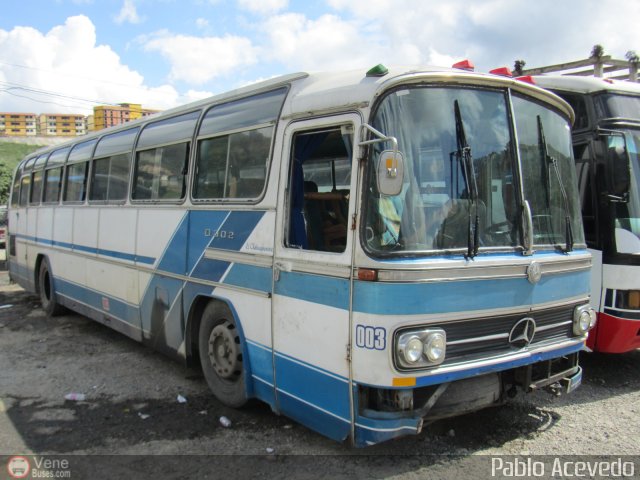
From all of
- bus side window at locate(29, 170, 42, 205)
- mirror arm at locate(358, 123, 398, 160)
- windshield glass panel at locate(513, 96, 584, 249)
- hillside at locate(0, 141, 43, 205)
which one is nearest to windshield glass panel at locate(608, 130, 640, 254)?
windshield glass panel at locate(513, 96, 584, 249)

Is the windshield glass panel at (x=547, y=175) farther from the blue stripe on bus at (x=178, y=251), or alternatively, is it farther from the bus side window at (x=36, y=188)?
the bus side window at (x=36, y=188)

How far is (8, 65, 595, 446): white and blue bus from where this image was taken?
3.48 metres

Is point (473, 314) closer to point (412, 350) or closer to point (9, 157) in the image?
point (412, 350)

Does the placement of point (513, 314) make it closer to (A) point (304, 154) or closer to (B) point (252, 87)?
(A) point (304, 154)

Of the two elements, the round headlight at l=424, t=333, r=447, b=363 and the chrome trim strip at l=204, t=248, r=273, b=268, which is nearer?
the round headlight at l=424, t=333, r=447, b=363

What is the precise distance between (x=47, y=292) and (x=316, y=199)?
7332mm

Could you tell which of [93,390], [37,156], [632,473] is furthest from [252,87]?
[37,156]

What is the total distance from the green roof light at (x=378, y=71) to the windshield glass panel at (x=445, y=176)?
0.18 meters

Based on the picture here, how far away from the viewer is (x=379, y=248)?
3453mm

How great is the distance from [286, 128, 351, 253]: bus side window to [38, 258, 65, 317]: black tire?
666 centimetres

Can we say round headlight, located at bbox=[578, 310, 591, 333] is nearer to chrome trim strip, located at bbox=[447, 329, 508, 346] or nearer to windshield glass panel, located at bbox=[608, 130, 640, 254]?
chrome trim strip, located at bbox=[447, 329, 508, 346]

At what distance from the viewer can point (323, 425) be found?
3.84 metres

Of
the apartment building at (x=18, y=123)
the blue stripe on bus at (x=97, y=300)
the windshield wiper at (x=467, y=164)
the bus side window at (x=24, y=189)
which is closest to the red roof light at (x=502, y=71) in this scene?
the windshield wiper at (x=467, y=164)

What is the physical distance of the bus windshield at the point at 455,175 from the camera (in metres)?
3.49
